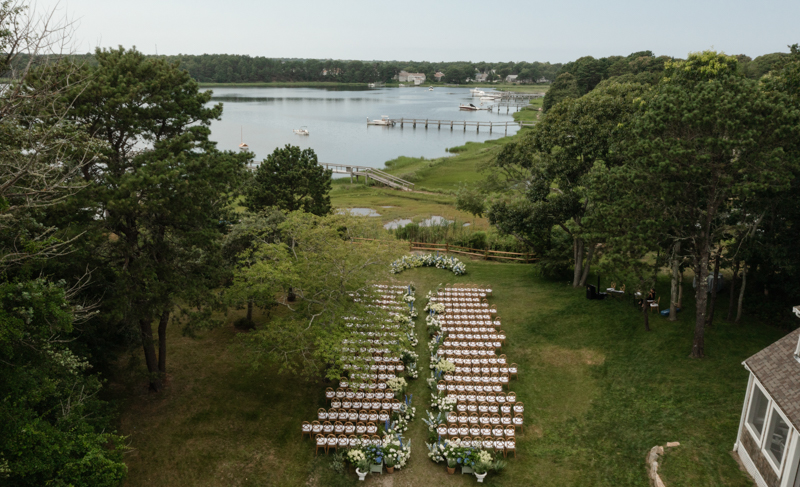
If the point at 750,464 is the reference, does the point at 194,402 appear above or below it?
below

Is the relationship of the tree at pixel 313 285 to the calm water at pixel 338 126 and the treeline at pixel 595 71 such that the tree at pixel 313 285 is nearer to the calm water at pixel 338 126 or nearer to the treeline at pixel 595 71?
the calm water at pixel 338 126

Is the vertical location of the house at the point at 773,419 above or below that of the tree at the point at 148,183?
below

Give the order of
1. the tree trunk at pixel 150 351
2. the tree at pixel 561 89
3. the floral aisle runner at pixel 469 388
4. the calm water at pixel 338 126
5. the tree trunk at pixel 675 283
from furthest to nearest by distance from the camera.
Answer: the tree at pixel 561 89 → the calm water at pixel 338 126 → the tree trunk at pixel 675 283 → the tree trunk at pixel 150 351 → the floral aisle runner at pixel 469 388

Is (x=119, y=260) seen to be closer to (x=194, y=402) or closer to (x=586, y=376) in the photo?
(x=194, y=402)

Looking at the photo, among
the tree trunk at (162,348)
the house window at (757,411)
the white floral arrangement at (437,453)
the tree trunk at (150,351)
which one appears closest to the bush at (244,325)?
the tree trunk at (162,348)

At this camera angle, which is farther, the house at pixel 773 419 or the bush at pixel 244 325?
the bush at pixel 244 325

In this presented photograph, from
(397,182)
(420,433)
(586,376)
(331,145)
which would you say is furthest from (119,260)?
(331,145)

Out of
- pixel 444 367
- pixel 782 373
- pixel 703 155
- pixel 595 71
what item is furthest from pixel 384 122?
pixel 782 373

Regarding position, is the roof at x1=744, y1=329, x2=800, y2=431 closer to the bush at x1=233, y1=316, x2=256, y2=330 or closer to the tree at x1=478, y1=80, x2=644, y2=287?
the tree at x1=478, y1=80, x2=644, y2=287
